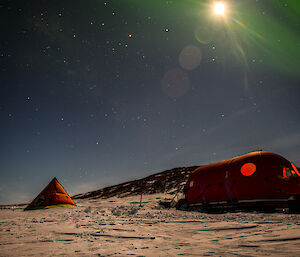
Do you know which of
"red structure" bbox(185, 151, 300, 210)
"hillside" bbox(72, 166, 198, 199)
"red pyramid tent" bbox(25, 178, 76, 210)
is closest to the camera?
"red structure" bbox(185, 151, 300, 210)

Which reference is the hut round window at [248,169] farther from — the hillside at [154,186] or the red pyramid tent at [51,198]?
the red pyramid tent at [51,198]

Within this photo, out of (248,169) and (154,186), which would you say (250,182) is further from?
(154,186)

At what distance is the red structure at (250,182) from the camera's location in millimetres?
7230

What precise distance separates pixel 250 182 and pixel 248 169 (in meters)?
0.55

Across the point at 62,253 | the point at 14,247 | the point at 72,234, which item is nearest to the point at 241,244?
the point at 62,253

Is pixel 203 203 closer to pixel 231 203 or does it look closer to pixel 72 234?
pixel 231 203

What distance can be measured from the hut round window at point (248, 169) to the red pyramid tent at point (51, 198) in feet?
28.6

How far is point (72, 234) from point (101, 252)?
1.33 metres

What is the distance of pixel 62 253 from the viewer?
2289 millimetres

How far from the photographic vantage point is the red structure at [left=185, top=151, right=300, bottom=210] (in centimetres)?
723

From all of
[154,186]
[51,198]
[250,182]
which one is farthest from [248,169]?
[154,186]

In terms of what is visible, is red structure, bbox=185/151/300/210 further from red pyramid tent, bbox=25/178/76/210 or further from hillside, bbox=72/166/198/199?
red pyramid tent, bbox=25/178/76/210

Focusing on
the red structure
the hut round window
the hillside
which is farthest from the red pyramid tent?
the hut round window

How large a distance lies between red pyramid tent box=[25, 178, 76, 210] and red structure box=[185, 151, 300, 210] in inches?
268
